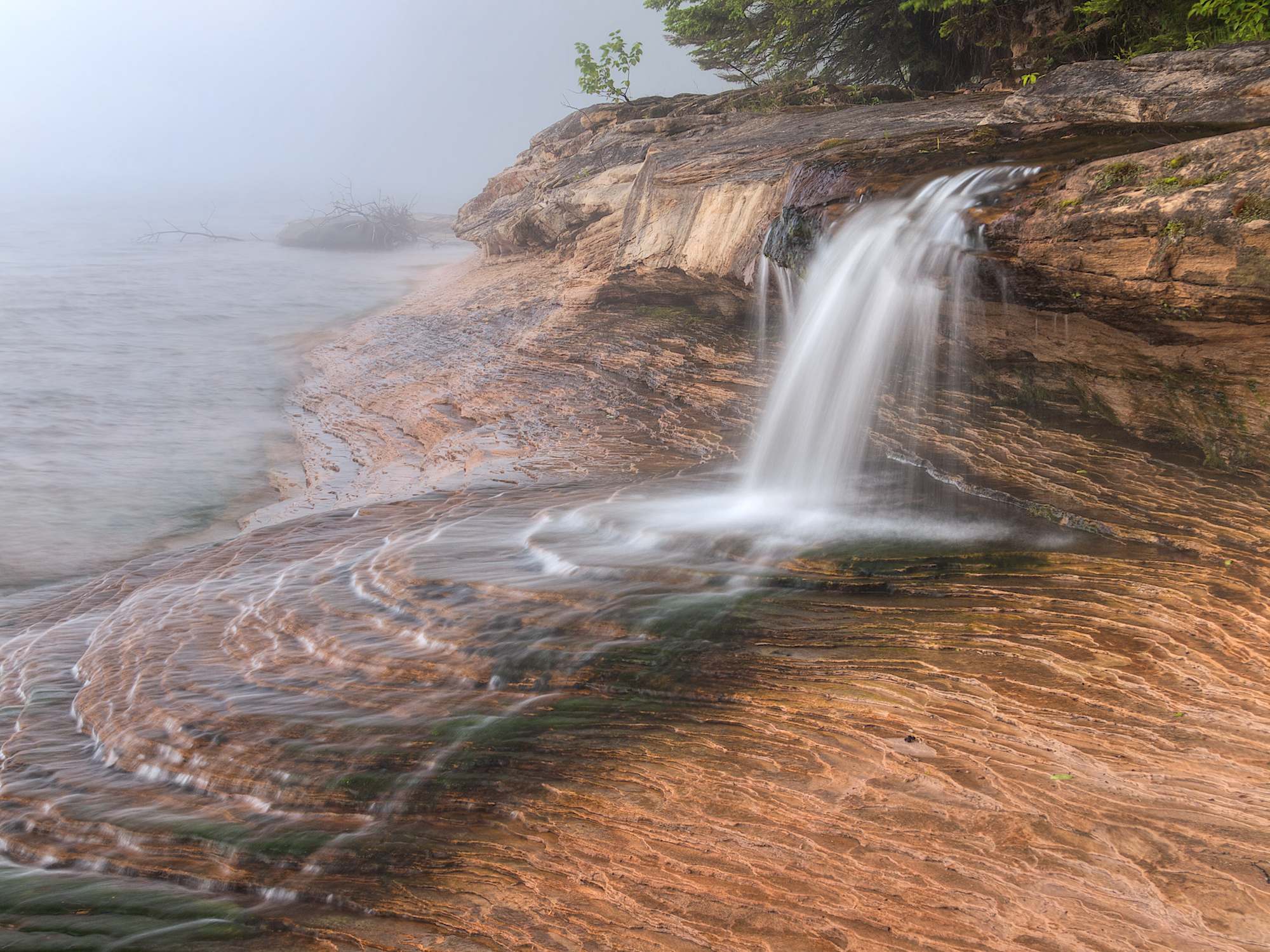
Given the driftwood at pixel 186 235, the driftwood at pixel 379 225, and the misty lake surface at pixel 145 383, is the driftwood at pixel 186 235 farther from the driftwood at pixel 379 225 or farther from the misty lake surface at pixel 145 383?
the driftwood at pixel 379 225

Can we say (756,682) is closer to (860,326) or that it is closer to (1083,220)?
(1083,220)

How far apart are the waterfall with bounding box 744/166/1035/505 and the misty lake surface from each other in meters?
5.00

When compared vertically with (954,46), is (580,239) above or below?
below

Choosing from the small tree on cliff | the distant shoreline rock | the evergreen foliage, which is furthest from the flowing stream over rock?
the distant shoreline rock

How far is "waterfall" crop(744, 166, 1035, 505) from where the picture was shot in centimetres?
642

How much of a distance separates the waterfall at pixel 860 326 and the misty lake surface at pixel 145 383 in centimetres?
500

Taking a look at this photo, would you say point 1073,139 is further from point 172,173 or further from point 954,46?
point 172,173

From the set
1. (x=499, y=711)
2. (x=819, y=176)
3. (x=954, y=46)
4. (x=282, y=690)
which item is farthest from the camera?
(x=954, y=46)

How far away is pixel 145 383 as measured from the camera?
42.3 ft

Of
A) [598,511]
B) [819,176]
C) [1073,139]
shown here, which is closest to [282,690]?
[598,511]

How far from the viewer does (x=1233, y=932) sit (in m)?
2.65

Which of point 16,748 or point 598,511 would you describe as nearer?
point 16,748

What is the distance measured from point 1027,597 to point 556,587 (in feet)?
8.17

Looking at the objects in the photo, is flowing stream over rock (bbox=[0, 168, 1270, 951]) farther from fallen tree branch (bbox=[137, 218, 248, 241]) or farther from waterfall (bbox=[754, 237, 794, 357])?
fallen tree branch (bbox=[137, 218, 248, 241])
